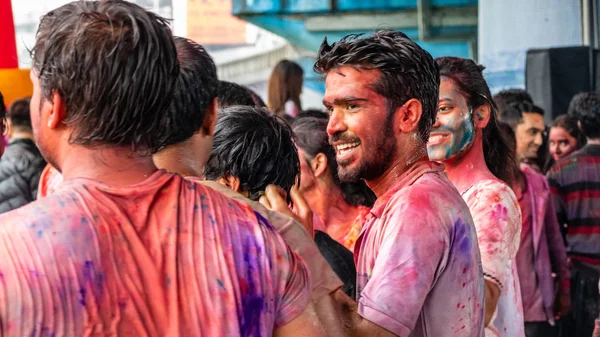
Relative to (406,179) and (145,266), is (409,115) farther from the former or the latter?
(145,266)

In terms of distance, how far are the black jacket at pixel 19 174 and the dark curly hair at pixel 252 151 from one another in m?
3.42

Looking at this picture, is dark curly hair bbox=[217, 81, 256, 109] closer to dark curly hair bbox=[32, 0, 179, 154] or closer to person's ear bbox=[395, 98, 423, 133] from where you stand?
person's ear bbox=[395, 98, 423, 133]

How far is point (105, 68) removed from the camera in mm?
1770

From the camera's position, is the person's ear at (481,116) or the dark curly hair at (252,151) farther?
the person's ear at (481,116)

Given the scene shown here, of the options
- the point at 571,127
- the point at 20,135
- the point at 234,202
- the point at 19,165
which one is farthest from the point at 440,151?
the point at 571,127

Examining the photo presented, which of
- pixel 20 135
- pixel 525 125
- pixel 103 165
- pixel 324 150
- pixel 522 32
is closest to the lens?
pixel 103 165

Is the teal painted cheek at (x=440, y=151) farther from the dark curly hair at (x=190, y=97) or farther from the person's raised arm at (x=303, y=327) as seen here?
the person's raised arm at (x=303, y=327)

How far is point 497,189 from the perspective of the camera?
11.4 ft

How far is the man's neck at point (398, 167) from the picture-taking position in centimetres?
278

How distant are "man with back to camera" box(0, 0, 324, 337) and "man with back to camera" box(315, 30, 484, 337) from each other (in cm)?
61

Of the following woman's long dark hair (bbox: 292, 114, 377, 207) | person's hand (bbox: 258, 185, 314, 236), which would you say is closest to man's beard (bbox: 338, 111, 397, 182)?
person's hand (bbox: 258, 185, 314, 236)

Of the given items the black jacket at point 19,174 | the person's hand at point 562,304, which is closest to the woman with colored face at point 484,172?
the person's hand at point 562,304

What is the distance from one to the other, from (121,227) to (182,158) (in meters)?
0.54

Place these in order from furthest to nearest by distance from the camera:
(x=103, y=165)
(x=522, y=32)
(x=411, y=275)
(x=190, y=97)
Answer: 1. (x=522, y=32)
2. (x=411, y=275)
3. (x=190, y=97)
4. (x=103, y=165)
